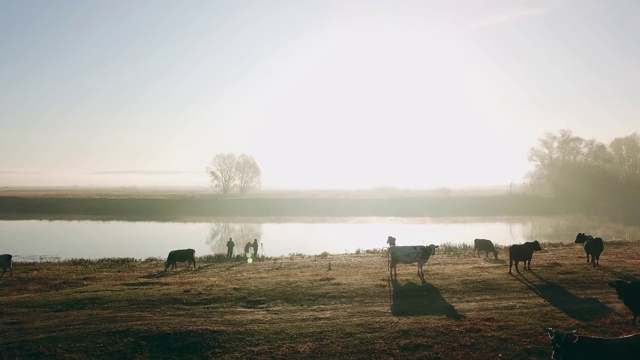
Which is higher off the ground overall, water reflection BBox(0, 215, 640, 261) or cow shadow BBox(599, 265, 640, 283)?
cow shadow BBox(599, 265, 640, 283)

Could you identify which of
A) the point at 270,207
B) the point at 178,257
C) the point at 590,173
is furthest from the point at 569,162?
the point at 178,257

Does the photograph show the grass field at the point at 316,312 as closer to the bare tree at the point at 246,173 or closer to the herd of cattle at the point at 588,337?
the herd of cattle at the point at 588,337

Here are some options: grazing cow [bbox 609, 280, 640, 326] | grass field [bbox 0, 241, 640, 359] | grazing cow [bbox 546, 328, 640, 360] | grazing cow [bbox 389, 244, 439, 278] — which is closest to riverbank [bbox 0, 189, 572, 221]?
grass field [bbox 0, 241, 640, 359]

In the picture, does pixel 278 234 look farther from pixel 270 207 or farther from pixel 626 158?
pixel 626 158

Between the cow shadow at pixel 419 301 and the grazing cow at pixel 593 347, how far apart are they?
21.5 feet

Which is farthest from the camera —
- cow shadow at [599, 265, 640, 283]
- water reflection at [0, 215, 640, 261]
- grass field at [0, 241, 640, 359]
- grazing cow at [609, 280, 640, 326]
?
water reflection at [0, 215, 640, 261]

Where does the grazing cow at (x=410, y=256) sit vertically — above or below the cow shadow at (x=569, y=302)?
above

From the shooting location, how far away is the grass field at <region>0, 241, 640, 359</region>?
15594 mm

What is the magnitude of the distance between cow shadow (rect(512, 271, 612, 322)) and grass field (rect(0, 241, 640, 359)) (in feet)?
0.17

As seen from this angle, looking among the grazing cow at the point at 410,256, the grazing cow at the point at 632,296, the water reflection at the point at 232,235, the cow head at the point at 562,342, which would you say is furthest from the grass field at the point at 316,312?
the water reflection at the point at 232,235

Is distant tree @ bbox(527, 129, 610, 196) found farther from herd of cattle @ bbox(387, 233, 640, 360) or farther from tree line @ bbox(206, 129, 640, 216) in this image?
herd of cattle @ bbox(387, 233, 640, 360)

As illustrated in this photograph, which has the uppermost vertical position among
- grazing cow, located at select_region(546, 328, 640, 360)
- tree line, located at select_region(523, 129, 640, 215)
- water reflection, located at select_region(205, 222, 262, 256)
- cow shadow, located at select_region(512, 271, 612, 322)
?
tree line, located at select_region(523, 129, 640, 215)

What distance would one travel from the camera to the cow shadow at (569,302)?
17558mm

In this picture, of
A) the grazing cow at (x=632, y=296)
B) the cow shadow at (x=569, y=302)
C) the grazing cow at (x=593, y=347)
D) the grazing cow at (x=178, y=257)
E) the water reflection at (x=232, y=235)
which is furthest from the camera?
the water reflection at (x=232, y=235)
